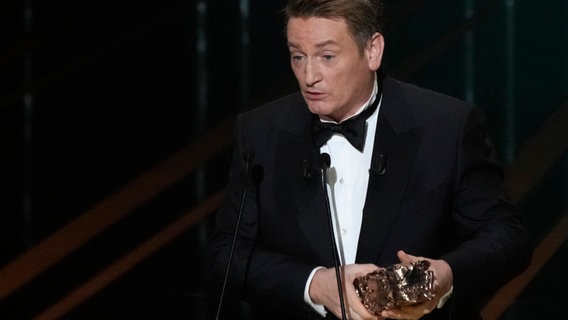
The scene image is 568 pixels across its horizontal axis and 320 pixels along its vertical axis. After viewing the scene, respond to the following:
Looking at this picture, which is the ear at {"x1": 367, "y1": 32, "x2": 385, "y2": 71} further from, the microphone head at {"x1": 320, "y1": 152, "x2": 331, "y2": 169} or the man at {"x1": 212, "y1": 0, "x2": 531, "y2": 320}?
the microphone head at {"x1": 320, "y1": 152, "x2": 331, "y2": 169}

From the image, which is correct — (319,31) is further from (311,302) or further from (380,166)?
(311,302)

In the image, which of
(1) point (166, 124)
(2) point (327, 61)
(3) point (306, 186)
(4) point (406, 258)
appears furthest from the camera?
(1) point (166, 124)

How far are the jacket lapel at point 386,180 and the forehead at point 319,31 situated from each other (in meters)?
0.23

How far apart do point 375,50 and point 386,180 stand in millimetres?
263

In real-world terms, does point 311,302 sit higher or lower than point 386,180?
lower

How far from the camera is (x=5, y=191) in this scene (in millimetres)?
5945

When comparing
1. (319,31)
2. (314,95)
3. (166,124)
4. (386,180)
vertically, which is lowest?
(166,124)

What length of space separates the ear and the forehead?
0.24 feet

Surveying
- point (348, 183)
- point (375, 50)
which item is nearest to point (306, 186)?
point (348, 183)

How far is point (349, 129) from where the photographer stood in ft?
9.14

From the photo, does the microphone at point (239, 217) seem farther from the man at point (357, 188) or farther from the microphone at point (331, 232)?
the microphone at point (331, 232)

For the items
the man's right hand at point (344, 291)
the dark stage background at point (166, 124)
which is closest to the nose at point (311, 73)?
the man's right hand at point (344, 291)

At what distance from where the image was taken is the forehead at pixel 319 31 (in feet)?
8.73

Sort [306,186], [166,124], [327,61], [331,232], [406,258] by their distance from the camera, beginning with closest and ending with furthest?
[406,258]
[331,232]
[327,61]
[306,186]
[166,124]
